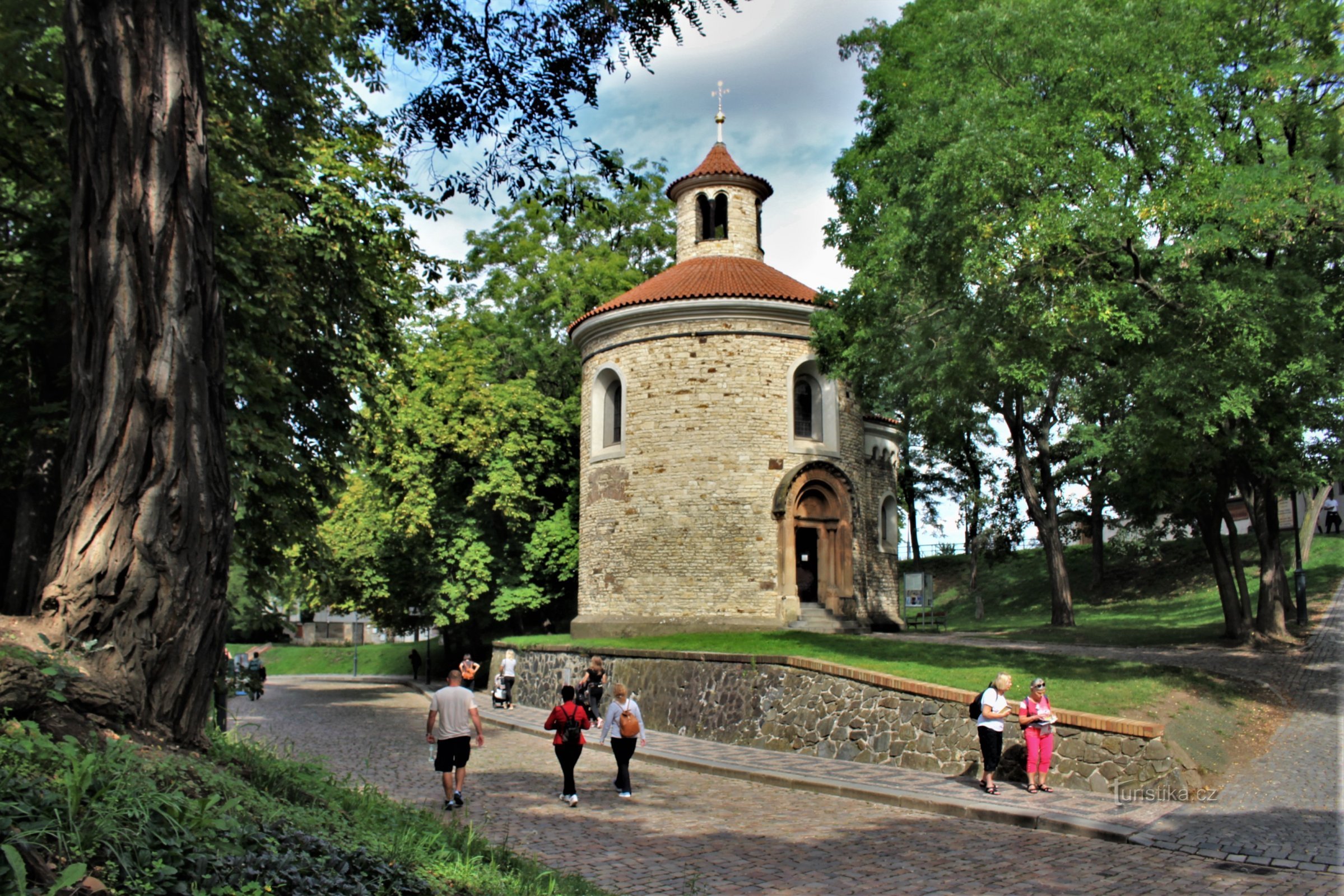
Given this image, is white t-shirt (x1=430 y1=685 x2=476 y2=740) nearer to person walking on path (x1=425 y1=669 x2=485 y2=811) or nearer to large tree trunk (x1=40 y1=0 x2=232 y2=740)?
person walking on path (x1=425 y1=669 x2=485 y2=811)

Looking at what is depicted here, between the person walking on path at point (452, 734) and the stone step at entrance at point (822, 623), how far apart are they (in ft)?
47.3

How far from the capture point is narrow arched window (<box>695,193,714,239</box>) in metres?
29.9

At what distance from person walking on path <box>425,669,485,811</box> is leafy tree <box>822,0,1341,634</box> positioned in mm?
9126

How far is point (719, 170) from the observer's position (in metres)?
29.4

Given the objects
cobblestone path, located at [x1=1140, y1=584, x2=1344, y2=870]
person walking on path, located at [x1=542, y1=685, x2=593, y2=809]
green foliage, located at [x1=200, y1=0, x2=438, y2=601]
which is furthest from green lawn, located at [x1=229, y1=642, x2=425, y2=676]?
cobblestone path, located at [x1=1140, y1=584, x2=1344, y2=870]

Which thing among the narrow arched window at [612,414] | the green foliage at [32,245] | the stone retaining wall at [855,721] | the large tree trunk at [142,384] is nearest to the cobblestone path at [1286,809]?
the stone retaining wall at [855,721]

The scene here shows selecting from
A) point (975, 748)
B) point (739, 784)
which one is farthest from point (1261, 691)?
point (739, 784)

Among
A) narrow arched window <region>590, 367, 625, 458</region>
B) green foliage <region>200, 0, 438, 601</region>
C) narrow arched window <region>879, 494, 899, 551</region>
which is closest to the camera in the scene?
green foliage <region>200, 0, 438, 601</region>

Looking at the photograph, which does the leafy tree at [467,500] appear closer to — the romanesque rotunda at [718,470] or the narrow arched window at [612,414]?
the romanesque rotunda at [718,470]

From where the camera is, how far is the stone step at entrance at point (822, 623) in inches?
974

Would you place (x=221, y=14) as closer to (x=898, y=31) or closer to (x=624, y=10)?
(x=624, y=10)

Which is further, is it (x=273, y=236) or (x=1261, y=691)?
(x=1261, y=691)

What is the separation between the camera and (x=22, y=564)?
1120cm

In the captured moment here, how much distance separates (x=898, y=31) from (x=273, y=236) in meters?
14.1
